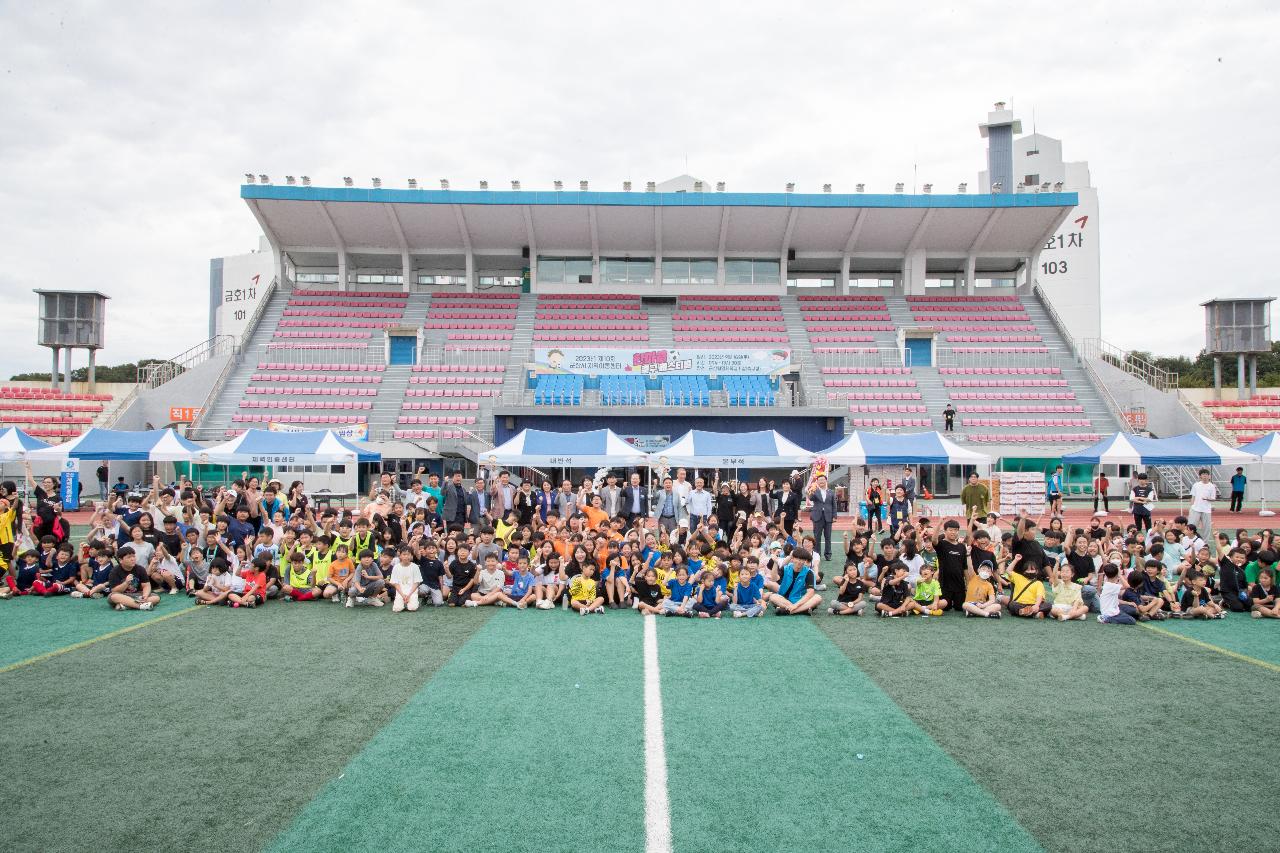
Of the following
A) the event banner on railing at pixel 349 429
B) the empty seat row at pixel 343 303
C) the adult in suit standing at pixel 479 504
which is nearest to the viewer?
the adult in suit standing at pixel 479 504

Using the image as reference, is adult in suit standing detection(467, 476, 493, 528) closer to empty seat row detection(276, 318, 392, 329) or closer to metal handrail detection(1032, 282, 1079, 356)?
empty seat row detection(276, 318, 392, 329)

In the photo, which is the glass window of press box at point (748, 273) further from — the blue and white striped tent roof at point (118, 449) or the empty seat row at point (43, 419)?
the empty seat row at point (43, 419)

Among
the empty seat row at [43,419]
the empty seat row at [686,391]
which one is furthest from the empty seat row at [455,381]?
the empty seat row at [43,419]

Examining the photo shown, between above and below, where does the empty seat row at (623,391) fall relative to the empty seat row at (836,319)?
below

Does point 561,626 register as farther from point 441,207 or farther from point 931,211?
point 931,211

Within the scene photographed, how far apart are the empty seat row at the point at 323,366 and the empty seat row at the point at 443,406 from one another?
3.45m

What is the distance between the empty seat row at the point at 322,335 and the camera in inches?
1287

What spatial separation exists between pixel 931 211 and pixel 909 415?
10.6m

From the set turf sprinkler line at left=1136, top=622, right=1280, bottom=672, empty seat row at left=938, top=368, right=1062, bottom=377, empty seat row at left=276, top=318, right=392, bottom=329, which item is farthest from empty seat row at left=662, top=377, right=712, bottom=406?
turf sprinkler line at left=1136, top=622, right=1280, bottom=672

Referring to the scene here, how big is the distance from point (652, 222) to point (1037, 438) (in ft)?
59.5

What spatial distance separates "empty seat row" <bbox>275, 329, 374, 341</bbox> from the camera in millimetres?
32688

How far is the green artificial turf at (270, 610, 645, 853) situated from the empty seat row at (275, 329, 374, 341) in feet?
91.2

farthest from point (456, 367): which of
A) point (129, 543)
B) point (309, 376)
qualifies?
point (129, 543)

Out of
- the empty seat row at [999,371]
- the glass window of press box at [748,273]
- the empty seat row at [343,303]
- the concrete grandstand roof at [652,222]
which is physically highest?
the concrete grandstand roof at [652,222]
